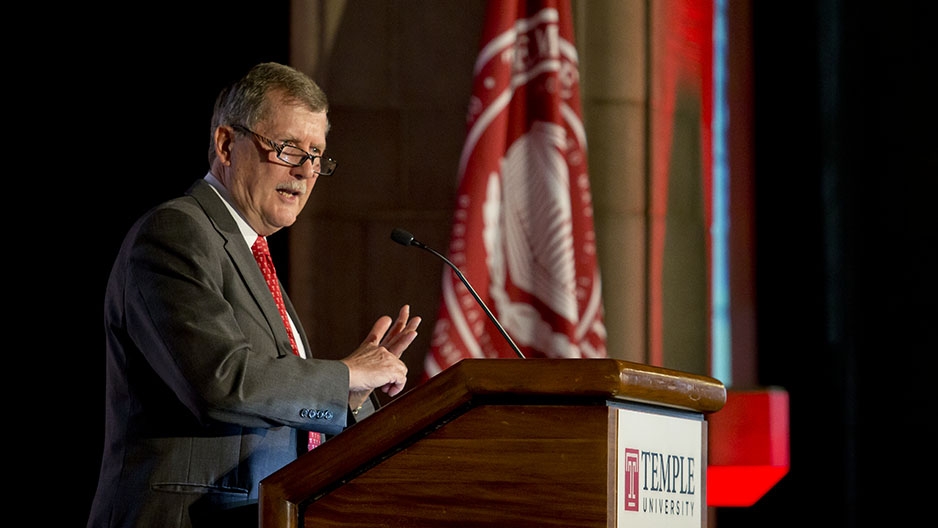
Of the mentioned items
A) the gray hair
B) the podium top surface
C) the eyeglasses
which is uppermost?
the gray hair

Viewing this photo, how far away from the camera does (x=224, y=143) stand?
8.09 feet

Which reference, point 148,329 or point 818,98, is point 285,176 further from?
point 818,98

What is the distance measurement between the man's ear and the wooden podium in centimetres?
93

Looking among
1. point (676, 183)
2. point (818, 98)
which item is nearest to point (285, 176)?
point (676, 183)

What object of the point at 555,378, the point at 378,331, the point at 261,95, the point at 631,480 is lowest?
the point at 631,480

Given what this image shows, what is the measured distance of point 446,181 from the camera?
3910 mm

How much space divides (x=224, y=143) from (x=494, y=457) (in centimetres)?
110

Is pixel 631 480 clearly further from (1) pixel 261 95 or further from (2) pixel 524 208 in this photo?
(2) pixel 524 208

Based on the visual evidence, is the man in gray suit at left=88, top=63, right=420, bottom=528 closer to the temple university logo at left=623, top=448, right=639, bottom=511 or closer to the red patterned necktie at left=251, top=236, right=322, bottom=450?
the red patterned necktie at left=251, top=236, right=322, bottom=450

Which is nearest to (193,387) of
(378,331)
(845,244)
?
(378,331)

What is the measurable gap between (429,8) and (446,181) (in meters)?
0.55

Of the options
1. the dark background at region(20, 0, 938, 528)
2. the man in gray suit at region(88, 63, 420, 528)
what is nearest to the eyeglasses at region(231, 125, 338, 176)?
the man in gray suit at region(88, 63, 420, 528)

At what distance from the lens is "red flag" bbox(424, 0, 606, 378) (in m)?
3.72

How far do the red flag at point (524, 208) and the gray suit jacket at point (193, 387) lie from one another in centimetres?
156
